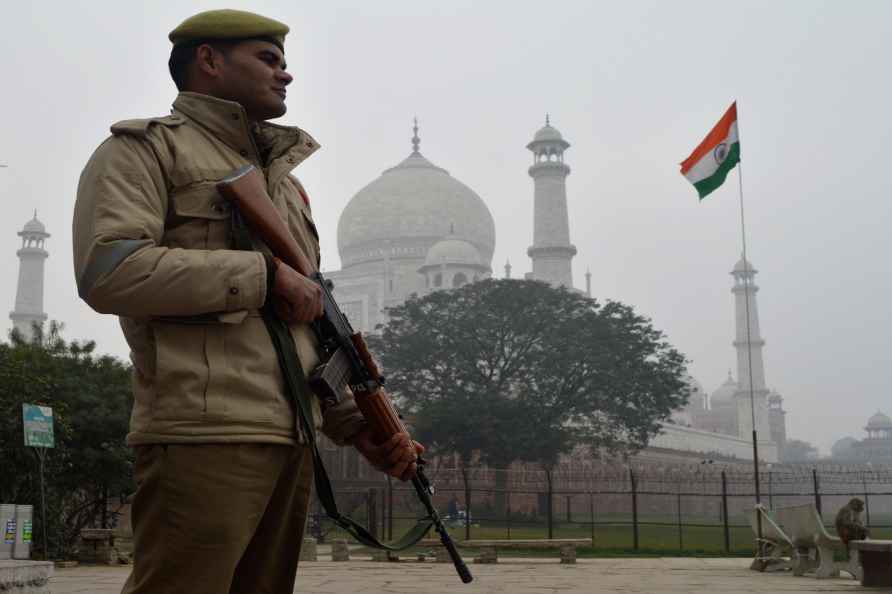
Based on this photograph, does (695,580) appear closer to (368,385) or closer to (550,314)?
(368,385)

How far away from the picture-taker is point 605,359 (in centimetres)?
2783

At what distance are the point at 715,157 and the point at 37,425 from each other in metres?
8.68

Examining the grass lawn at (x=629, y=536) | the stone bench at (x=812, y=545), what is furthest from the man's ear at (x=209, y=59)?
the grass lawn at (x=629, y=536)

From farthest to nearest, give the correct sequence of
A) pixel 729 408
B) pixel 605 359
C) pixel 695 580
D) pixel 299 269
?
pixel 729 408 < pixel 605 359 < pixel 695 580 < pixel 299 269

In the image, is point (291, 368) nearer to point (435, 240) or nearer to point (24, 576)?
point (24, 576)

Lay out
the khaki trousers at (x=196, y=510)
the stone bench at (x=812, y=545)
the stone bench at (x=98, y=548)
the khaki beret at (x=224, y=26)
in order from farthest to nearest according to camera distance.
→ the stone bench at (x=98, y=548) < the stone bench at (x=812, y=545) < the khaki beret at (x=224, y=26) < the khaki trousers at (x=196, y=510)

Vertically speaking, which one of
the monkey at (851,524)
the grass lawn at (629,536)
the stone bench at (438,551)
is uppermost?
the monkey at (851,524)

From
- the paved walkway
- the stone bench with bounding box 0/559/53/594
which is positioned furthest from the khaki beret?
the paved walkway

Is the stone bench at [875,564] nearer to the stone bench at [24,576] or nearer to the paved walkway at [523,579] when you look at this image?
the paved walkway at [523,579]

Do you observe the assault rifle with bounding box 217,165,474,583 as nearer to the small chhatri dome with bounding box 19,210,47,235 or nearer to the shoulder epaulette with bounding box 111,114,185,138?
the shoulder epaulette with bounding box 111,114,185,138

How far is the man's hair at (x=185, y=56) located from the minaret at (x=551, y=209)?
39.9m

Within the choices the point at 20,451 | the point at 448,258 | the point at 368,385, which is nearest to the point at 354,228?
the point at 448,258

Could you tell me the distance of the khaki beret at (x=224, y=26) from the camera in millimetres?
2152

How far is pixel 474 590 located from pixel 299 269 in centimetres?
537
